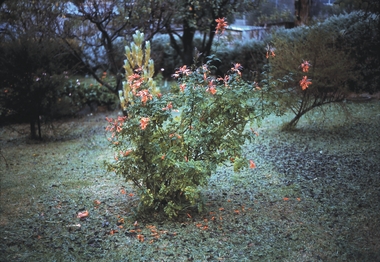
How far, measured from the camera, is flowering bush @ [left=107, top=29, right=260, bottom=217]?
168 inches

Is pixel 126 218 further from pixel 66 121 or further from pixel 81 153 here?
pixel 66 121

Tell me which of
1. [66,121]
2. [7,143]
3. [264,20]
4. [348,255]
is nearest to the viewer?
[348,255]

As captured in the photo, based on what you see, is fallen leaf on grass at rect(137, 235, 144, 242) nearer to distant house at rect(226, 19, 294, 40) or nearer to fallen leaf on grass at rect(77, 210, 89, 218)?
fallen leaf on grass at rect(77, 210, 89, 218)

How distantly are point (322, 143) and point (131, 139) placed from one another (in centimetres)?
461

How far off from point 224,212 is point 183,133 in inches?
42.1

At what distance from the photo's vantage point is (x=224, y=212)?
15.6ft

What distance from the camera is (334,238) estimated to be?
4.09 meters

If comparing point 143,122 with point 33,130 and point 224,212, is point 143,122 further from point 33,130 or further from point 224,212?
point 33,130

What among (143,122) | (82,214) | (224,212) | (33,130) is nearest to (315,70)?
(224,212)

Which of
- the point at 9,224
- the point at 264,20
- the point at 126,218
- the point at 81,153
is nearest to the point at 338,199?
the point at 126,218

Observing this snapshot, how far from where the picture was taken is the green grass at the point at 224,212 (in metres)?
3.88

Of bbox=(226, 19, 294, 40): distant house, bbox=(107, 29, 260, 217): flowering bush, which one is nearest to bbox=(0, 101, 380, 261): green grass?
bbox=(107, 29, 260, 217): flowering bush

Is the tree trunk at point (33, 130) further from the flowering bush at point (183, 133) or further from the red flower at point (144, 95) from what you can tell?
the red flower at point (144, 95)

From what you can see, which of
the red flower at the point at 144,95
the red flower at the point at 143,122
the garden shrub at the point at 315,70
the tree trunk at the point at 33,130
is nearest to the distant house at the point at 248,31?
the garden shrub at the point at 315,70
